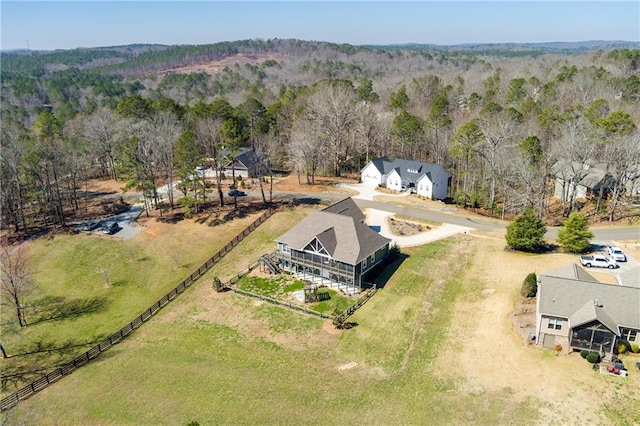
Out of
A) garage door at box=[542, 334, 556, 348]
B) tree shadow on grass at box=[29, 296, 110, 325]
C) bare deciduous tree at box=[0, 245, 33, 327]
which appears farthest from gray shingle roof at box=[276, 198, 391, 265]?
bare deciduous tree at box=[0, 245, 33, 327]

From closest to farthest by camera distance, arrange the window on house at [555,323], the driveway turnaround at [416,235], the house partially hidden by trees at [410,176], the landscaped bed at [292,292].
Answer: the window on house at [555,323], the landscaped bed at [292,292], the driveway turnaround at [416,235], the house partially hidden by trees at [410,176]

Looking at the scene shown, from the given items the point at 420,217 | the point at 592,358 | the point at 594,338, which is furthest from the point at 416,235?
the point at 592,358

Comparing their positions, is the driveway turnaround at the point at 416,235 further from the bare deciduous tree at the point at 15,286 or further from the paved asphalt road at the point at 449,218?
the bare deciduous tree at the point at 15,286

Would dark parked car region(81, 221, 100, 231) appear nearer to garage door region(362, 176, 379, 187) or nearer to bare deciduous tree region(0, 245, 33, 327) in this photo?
bare deciduous tree region(0, 245, 33, 327)

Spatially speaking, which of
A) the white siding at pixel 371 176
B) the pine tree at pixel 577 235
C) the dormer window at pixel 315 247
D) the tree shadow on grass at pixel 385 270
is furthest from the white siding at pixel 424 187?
the dormer window at pixel 315 247

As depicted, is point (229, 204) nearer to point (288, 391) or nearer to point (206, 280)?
point (206, 280)

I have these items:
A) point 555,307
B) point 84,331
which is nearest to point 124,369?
point 84,331

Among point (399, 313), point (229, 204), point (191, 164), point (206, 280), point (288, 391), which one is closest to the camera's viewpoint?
point (288, 391)
